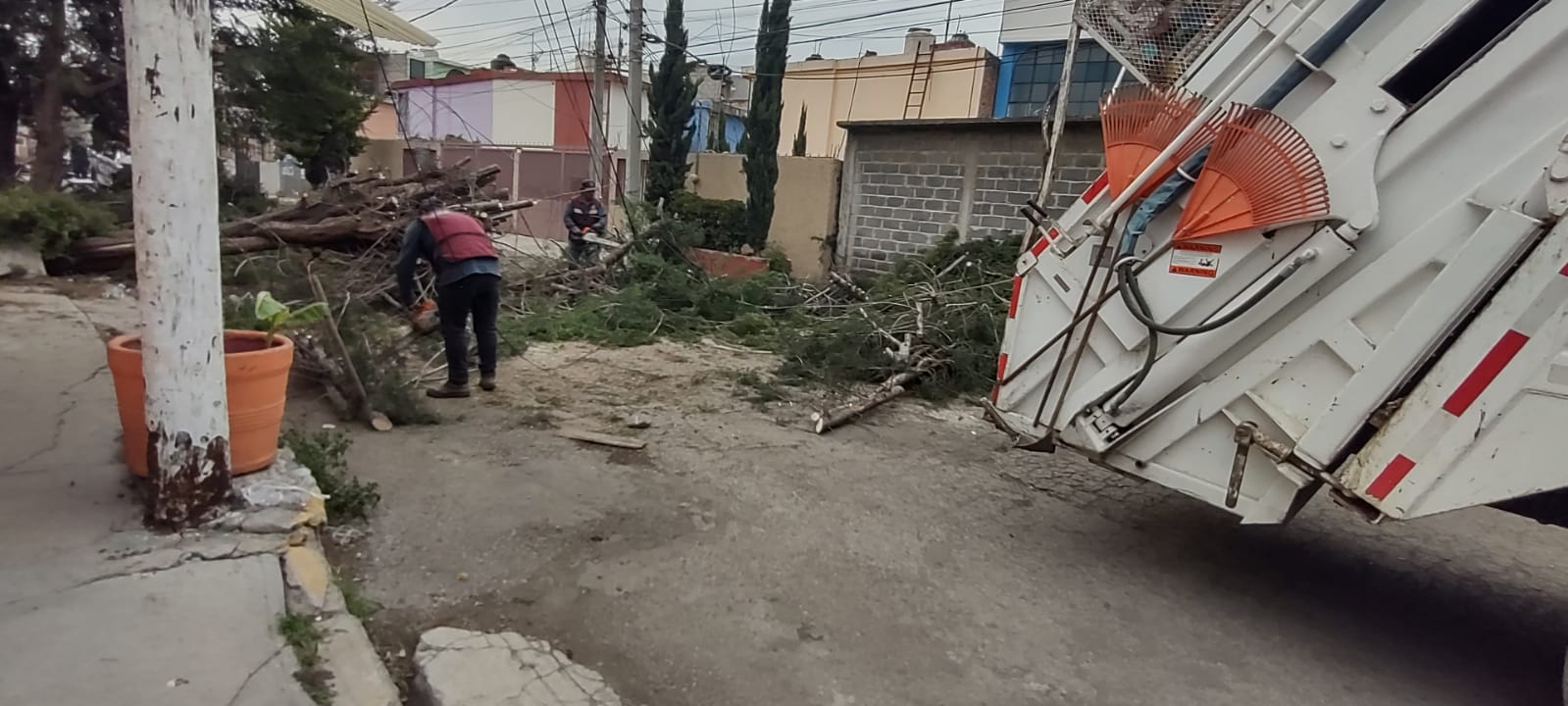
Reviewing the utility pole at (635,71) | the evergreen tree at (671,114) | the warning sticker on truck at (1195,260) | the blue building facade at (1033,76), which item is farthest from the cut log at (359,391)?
the blue building facade at (1033,76)

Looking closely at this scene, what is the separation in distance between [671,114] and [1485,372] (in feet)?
50.5

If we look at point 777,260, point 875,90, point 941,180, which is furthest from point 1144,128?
point 875,90

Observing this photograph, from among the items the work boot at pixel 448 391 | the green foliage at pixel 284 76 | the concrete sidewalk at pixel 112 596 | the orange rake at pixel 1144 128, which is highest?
the green foliage at pixel 284 76

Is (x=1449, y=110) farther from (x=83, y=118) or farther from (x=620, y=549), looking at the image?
(x=83, y=118)

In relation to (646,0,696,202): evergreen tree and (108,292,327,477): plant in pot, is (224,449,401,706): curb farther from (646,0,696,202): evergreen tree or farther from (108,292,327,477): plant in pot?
(646,0,696,202): evergreen tree

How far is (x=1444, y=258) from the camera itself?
110 inches

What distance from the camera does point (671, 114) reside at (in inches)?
656

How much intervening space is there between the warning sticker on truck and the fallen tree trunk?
279 cm

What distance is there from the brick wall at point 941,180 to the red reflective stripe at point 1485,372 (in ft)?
22.6

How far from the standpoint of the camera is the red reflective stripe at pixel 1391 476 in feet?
9.10

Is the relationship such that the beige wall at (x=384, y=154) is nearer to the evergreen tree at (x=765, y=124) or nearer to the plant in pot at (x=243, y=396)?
the evergreen tree at (x=765, y=124)

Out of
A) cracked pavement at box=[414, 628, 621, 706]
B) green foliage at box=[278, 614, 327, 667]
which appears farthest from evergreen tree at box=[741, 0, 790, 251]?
green foliage at box=[278, 614, 327, 667]

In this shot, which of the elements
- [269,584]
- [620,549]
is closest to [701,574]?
[620,549]

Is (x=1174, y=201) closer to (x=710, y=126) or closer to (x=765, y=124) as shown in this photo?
(x=765, y=124)
